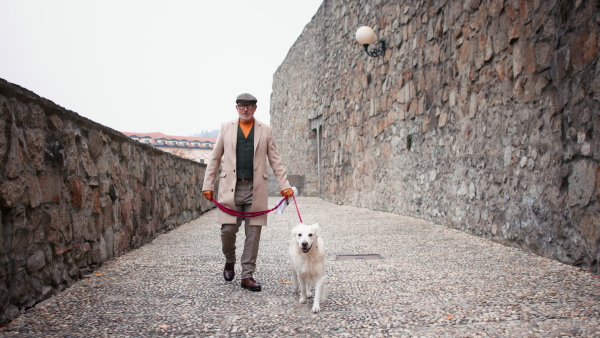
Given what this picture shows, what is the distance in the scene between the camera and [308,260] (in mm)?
3047

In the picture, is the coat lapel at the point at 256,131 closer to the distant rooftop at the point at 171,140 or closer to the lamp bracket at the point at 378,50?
the lamp bracket at the point at 378,50

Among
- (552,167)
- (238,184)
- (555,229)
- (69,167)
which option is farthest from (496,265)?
(69,167)

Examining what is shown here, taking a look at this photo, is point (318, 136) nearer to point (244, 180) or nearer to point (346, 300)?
point (244, 180)

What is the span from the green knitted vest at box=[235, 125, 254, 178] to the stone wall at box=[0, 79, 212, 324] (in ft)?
3.93

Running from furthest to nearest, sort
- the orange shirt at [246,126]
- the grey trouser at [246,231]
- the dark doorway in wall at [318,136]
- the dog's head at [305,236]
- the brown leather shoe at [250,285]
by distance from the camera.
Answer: the dark doorway in wall at [318,136] < the orange shirt at [246,126] < the grey trouser at [246,231] < the brown leather shoe at [250,285] < the dog's head at [305,236]

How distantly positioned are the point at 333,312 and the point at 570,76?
9.23ft

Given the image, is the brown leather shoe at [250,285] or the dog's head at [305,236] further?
the brown leather shoe at [250,285]

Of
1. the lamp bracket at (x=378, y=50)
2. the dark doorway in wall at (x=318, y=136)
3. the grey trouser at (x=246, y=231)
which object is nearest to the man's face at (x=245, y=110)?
the grey trouser at (x=246, y=231)

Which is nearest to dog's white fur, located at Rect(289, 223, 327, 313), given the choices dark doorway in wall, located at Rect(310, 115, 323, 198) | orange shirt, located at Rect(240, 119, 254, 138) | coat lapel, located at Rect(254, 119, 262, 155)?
coat lapel, located at Rect(254, 119, 262, 155)

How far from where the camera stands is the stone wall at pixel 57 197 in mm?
2564

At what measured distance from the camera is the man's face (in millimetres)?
3629

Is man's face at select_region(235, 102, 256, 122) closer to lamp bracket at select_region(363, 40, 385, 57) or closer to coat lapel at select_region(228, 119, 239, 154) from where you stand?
coat lapel at select_region(228, 119, 239, 154)

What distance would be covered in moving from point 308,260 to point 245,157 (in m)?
0.99

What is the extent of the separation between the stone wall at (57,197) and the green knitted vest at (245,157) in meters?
1.20
